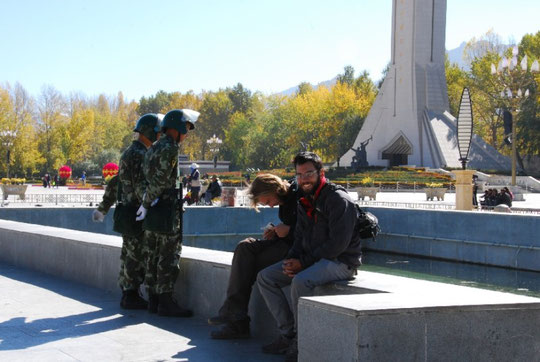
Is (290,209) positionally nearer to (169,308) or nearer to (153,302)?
(169,308)

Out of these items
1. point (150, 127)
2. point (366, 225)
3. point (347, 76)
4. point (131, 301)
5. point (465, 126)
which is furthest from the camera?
point (347, 76)

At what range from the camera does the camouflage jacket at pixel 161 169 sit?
6.54 m

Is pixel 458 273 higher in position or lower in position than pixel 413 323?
lower

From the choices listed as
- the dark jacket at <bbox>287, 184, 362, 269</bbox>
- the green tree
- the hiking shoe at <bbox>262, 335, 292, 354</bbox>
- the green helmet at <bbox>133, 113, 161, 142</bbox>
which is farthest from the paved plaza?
the green tree

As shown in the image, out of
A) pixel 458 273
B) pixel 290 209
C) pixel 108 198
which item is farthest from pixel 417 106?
pixel 290 209

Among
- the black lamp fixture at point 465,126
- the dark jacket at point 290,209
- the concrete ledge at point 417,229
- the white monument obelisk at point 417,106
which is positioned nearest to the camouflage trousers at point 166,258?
the dark jacket at point 290,209

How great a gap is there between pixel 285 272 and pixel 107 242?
350cm

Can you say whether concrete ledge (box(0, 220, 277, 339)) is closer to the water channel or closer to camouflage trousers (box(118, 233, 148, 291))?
camouflage trousers (box(118, 233, 148, 291))

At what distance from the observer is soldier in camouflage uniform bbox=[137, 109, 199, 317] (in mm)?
6566

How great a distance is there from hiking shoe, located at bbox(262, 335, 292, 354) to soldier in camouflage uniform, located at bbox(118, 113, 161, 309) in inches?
82.5

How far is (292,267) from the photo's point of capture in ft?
17.5

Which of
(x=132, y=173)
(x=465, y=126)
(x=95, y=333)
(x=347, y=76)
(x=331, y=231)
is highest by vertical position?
(x=347, y=76)

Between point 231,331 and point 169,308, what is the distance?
1.08 metres

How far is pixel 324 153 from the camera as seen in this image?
7694 cm
